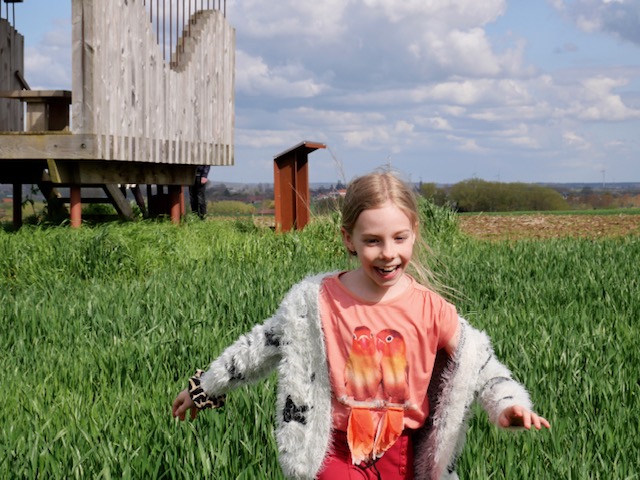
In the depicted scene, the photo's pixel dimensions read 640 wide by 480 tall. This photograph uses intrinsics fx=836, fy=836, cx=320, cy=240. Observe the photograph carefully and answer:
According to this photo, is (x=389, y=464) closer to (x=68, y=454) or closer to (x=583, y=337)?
(x=68, y=454)

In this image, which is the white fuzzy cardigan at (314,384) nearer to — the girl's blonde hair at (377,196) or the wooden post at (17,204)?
the girl's blonde hair at (377,196)

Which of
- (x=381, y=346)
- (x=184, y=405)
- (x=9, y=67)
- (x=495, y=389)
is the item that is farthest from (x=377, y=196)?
(x=9, y=67)

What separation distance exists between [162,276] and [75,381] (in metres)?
3.59

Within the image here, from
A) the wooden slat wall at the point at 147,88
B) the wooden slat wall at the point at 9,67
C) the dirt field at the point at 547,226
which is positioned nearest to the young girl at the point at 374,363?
the wooden slat wall at the point at 147,88

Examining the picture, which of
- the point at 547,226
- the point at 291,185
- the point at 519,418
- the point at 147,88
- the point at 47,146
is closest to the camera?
the point at 519,418

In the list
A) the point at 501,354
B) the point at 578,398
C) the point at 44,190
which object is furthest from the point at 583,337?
the point at 44,190

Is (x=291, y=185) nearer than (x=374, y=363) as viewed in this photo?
No

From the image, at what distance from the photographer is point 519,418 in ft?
7.66

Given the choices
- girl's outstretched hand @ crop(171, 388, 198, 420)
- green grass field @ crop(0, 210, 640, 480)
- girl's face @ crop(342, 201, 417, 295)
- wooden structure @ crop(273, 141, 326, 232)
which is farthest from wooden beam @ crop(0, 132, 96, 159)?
girl's face @ crop(342, 201, 417, 295)

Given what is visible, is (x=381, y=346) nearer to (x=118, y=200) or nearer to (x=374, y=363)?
(x=374, y=363)

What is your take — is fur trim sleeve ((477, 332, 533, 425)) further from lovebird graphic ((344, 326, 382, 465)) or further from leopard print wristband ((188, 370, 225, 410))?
leopard print wristband ((188, 370, 225, 410))

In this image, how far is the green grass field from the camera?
10.4 feet

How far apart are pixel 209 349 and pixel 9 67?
36.5 feet

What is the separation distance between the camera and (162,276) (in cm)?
812
